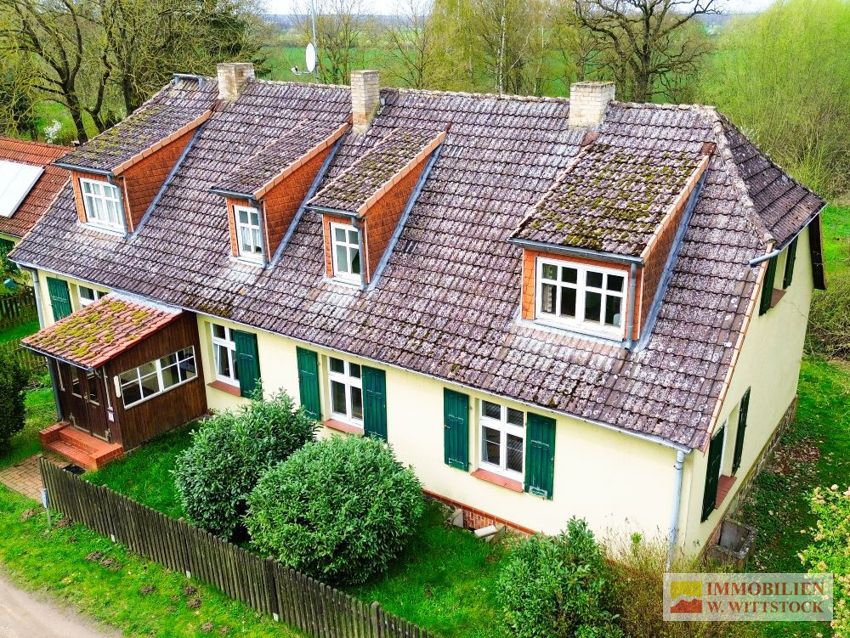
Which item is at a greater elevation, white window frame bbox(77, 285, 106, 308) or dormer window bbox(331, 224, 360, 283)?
dormer window bbox(331, 224, 360, 283)

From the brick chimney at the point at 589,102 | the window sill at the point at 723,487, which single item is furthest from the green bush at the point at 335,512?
the brick chimney at the point at 589,102

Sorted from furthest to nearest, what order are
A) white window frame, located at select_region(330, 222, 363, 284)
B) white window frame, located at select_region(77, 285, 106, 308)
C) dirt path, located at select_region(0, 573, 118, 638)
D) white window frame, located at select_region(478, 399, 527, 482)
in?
white window frame, located at select_region(77, 285, 106, 308) → white window frame, located at select_region(330, 222, 363, 284) → white window frame, located at select_region(478, 399, 527, 482) → dirt path, located at select_region(0, 573, 118, 638)

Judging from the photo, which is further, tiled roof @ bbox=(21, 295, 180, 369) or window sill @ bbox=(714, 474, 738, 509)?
tiled roof @ bbox=(21, 295, 180, 369)

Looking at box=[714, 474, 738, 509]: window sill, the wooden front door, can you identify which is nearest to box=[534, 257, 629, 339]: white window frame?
box=[714, 474, 738, 509]: window sill

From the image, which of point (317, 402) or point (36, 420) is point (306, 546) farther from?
point (36, 420)

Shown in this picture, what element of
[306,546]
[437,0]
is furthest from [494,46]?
[306,546]

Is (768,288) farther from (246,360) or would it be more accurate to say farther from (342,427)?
(246,360)

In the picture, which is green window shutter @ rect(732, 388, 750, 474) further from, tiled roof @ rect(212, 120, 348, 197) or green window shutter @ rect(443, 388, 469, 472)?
Answer: tiled roof @ rect(212, 120, 348, 197)

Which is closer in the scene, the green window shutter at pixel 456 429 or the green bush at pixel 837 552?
the green bush at pixel 837 552

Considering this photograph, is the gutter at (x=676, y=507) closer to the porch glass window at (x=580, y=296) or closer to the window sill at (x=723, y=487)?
the window sill at (x=723, y=487)
